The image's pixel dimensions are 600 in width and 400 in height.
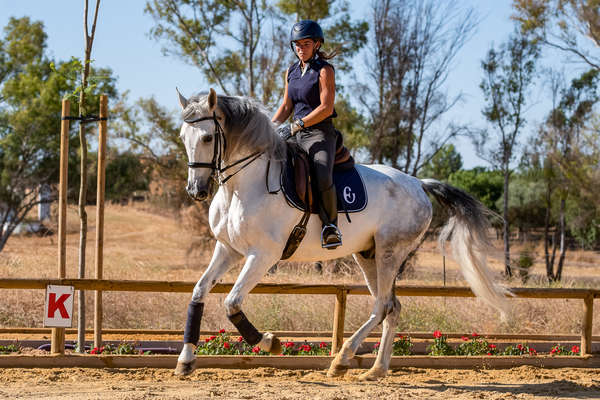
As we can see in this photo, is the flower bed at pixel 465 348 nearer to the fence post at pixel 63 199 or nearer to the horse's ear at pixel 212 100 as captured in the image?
the fence post at pixel 63 199

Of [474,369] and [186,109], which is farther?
[474,369]

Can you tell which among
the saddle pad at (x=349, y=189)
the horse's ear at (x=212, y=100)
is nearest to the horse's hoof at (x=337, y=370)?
the saddle pad at (x=349, y=189)

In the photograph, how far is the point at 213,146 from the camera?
4.94 m

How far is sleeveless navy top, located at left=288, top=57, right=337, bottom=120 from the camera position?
5.58 meters

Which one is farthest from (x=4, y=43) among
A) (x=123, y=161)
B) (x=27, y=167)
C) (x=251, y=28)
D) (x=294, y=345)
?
(x=294, y=345)

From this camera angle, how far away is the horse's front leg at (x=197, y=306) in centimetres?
518

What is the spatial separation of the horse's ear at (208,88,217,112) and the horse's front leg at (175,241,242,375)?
113cm

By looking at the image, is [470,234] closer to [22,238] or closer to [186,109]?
[186,109]

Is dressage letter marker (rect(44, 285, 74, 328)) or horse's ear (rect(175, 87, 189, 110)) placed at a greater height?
horse's ear (rect(175, 87, 189, 110))

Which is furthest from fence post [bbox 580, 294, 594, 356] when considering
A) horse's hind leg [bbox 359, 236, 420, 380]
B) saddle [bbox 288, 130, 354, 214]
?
saddle [bbox 288, 130, 354, 214]

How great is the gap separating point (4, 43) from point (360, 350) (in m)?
23.2

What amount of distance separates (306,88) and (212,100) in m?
1.04

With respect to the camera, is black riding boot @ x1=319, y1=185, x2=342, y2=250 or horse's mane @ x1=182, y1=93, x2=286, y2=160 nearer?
horse's mane @ x1=182, y1=93, x2=286, y2=160

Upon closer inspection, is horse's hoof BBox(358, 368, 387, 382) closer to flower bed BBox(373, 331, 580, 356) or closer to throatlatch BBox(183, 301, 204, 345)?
flower bed BBox(373, 331, 580, 356)
